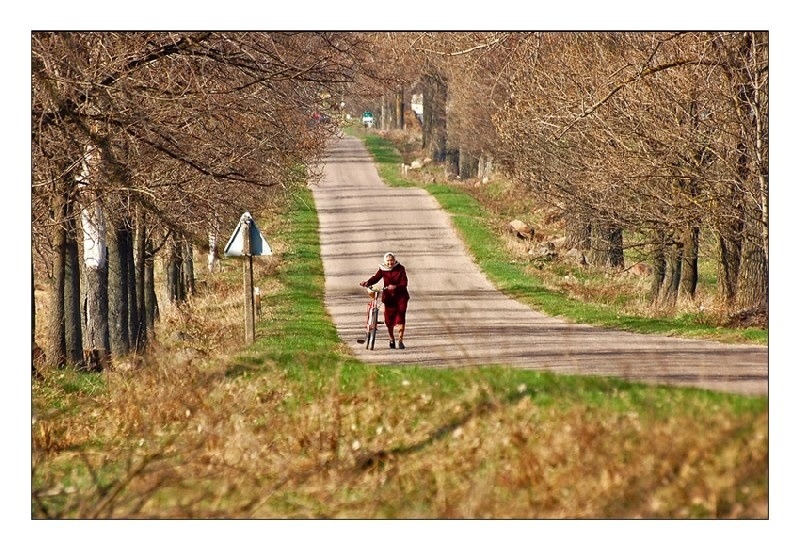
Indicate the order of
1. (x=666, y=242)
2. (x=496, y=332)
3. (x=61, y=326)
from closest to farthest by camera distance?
(x=61, y=326) < (x=496, y=332) < (x=666, y=242)

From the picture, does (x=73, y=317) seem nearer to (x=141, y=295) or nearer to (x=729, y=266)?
(x=141, y=295)

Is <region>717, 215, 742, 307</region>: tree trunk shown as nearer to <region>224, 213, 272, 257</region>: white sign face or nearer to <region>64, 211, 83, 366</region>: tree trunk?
<region>224, 213, 272, 257</region>: white sign face

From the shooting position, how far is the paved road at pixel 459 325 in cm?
1717

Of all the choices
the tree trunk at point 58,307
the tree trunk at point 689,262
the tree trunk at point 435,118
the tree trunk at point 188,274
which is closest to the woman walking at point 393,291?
the tree trunk at point 58,307

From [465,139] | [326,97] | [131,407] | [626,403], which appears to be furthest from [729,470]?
[465,139]

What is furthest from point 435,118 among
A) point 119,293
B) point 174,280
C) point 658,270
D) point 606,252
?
point 119,293

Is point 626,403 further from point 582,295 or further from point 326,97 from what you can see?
point 582,295

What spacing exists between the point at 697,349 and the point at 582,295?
1082 centimetres

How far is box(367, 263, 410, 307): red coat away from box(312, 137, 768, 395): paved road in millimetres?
810

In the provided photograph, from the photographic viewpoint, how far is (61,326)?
2161 cm

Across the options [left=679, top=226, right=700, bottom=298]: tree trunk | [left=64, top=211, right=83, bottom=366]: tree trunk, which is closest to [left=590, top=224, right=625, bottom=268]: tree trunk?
[left=679, top=226, right=700, bottom=298]: tree trunk

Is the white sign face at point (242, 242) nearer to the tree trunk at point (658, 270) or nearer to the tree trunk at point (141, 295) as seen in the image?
the tree trunk at point (141, 295)

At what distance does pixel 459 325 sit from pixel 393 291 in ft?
15.5

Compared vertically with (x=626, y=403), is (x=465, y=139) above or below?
above
